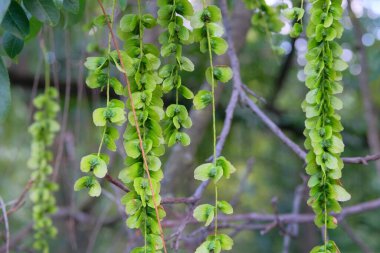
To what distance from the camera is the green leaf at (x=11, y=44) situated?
656 mm

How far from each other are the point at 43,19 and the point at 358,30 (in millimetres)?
897

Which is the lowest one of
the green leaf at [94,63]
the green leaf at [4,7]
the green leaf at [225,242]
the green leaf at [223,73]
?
the green leaf at [225,242]

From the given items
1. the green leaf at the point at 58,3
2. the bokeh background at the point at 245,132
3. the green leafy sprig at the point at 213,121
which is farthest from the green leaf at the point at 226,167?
the bokeh background at the point at 245,132

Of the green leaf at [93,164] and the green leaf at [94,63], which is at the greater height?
the green leaf at [94,63]

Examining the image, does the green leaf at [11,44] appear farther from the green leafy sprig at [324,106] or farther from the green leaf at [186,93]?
the green leafy sprig at [324,106]

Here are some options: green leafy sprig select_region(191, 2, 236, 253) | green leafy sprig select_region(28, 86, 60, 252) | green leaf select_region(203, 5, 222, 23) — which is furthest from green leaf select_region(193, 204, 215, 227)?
green leafy sprig select_region(28, 86, 60, 252)

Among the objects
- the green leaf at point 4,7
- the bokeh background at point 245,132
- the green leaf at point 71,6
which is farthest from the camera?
the bokeh background at point 245,132

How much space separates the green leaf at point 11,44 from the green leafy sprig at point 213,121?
232mm

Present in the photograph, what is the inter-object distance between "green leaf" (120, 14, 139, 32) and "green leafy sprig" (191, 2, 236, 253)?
66 mm

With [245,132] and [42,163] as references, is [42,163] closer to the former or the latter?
[42,163]

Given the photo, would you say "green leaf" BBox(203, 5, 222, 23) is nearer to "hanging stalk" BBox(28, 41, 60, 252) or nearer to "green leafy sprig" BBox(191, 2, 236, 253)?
"green leafy sprig" BBox(191, 2, 236, 253)

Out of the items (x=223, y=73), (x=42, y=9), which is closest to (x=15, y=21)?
(x=42, y=9)

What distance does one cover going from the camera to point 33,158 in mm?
966

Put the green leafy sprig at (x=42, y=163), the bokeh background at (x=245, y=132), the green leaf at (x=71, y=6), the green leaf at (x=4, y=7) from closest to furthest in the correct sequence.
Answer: the green leaf at (x=4, y=7) → the green leaf at (x=71, y=6) → the green leafy sprig at (x=42, y=163) → the bokeh background at (x=245, y=132)
